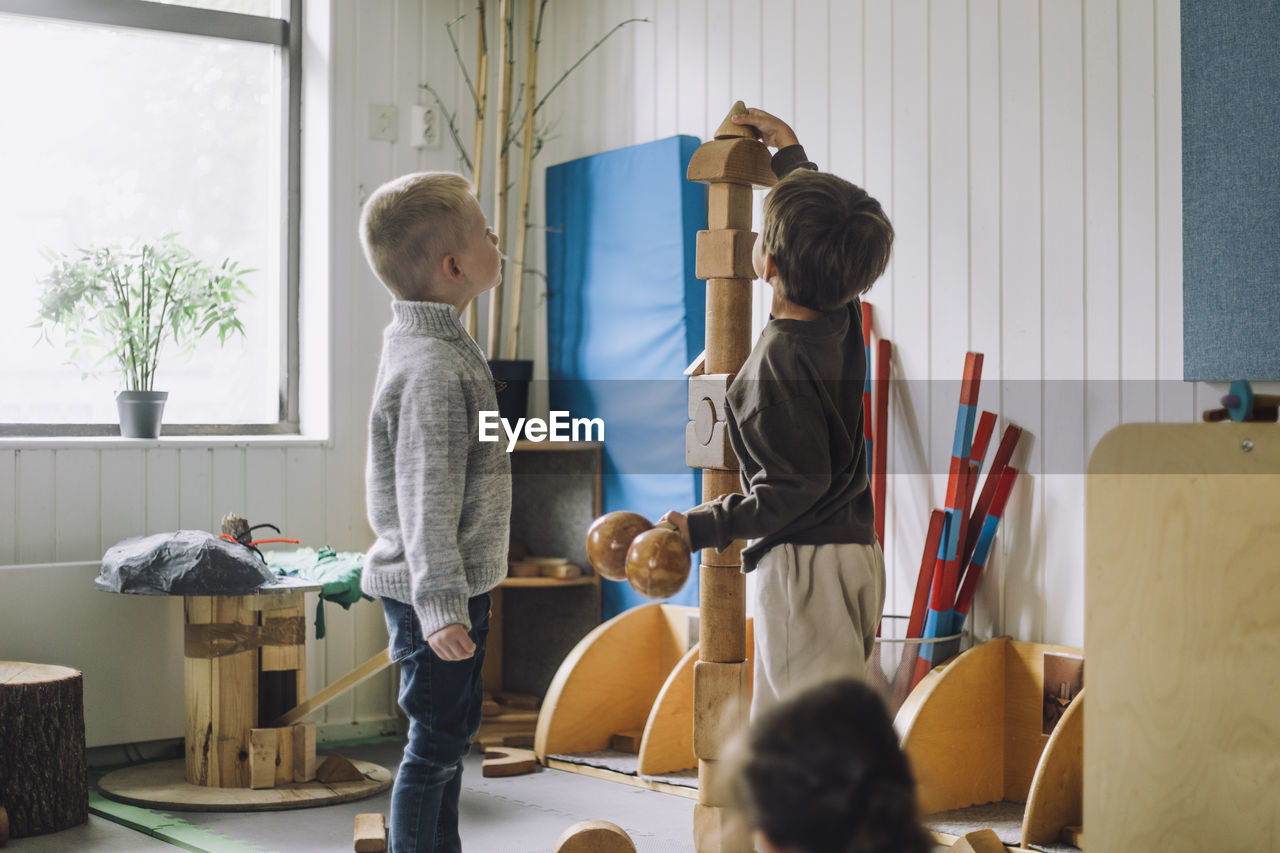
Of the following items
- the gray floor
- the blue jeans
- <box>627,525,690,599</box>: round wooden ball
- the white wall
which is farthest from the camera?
the gray floor

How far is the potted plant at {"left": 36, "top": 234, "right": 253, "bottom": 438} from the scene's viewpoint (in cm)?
336

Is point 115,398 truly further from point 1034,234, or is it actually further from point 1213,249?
point 1213,249

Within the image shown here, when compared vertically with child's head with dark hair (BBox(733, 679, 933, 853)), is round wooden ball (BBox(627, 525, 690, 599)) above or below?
above

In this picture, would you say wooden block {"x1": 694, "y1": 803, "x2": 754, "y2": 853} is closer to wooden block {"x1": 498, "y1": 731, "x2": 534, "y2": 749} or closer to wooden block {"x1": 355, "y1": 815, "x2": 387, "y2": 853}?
wooden block {"x1": 355, "y1": 815, "x2": 387, "y2": 853}

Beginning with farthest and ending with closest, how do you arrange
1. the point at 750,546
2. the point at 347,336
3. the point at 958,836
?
the point at 347,336 < the point at 958,836 < the point at 750,546

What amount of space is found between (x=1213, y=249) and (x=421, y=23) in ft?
7.91

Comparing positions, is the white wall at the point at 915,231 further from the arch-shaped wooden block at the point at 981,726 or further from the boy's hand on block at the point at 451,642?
the boy's hand on block at the point at 451,642

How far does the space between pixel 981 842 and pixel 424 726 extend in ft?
3.49

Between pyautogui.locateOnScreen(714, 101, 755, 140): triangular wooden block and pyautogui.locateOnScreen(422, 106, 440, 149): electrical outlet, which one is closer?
pyautogui.locateOnScreen(714, 101, 755, 140): triangular wooden block

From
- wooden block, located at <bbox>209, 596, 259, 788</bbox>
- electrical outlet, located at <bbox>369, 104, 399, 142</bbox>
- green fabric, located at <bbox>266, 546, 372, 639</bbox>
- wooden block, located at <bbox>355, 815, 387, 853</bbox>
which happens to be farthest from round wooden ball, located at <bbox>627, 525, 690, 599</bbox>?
electrical outlet, located at <bbox>369, 104, 399, 142</bbox>

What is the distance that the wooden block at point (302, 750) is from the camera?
3.05 m

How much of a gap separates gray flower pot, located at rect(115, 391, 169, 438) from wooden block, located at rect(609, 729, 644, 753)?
1.43 m

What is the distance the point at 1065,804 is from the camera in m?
2.42

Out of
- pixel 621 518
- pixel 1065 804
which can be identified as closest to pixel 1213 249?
pixel 1065 804
